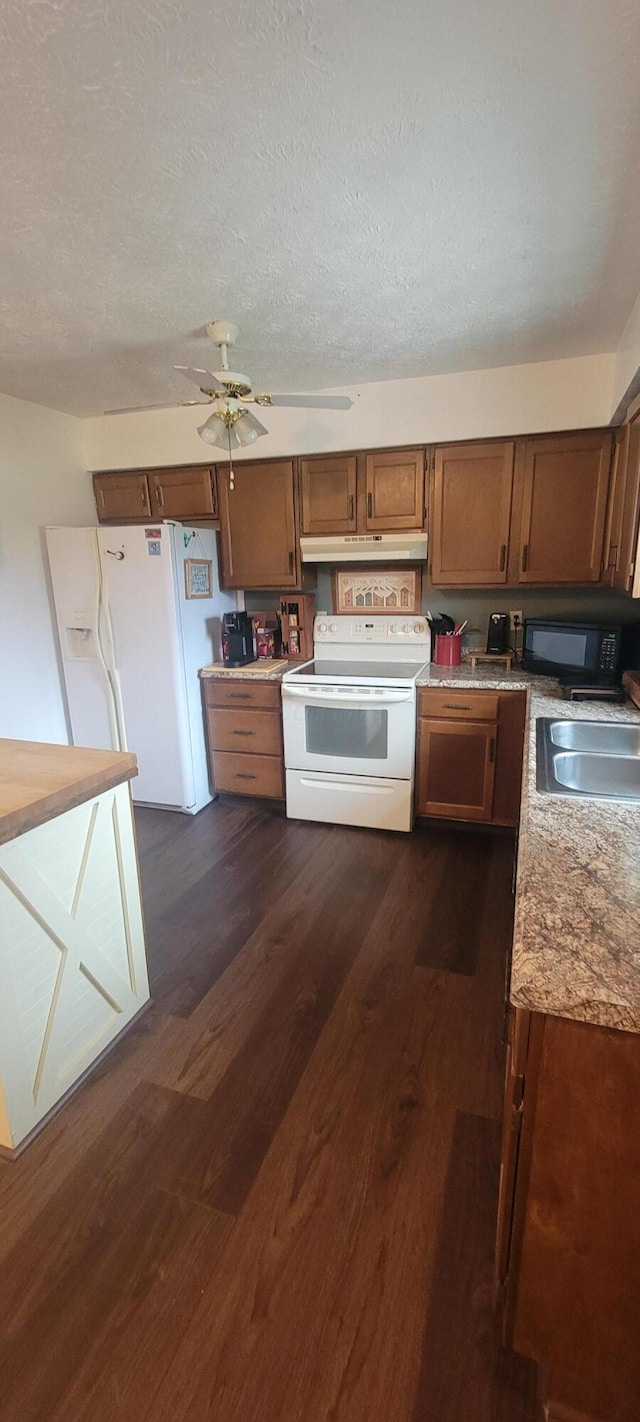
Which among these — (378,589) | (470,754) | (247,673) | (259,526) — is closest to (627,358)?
(378,589)

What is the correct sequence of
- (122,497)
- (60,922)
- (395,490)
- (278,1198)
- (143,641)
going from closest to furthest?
(278,1198), (60,922), (395,490), (143,641), (122,497)

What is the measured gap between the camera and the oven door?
290 centimetres

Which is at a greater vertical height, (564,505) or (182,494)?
(182,494)

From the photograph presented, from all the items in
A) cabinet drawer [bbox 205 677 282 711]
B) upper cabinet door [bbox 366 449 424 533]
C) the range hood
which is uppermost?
upper cabinet door [bbox 366 449 424 533]

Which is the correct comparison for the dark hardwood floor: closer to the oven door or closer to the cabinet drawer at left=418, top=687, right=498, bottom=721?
the oven door

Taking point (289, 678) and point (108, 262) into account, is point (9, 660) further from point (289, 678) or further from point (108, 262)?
point (108, 262)

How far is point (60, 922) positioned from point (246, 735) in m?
1.90

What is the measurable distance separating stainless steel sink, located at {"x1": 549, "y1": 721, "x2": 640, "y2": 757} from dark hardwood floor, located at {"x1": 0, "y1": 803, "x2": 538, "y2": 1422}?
2.74 feet

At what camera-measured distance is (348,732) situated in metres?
3.04

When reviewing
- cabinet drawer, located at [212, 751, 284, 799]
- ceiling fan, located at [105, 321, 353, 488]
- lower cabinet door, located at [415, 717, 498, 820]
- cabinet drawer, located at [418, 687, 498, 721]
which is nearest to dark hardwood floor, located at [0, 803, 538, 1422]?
lower cabinet door, located at [415, 717, 498, 820]

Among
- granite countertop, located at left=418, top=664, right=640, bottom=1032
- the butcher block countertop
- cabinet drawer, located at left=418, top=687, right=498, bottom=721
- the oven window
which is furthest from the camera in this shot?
the oven window

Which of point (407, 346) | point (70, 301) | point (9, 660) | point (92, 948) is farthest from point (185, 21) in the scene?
point (9, 660)

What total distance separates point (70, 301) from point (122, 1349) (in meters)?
2.83

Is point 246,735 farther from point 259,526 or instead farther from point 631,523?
point 631,523
